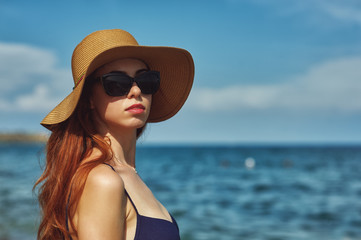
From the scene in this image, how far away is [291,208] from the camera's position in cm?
1652

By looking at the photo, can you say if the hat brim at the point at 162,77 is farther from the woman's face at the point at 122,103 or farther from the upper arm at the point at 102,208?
the upper arm at the point at 102,208

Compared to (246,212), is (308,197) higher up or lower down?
higher up

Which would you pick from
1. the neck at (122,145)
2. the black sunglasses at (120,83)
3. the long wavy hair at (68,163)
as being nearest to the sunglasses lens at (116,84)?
the black sunglasses at (120,83)

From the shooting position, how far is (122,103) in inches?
89.6

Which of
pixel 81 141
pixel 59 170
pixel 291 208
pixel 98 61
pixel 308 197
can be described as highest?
pixel 308 197

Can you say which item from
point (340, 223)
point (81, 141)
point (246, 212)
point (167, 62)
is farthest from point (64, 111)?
point (246, 212)

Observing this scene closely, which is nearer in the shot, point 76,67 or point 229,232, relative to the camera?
point 76,67

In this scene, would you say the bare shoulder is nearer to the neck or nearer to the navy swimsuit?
the navy swimsuit

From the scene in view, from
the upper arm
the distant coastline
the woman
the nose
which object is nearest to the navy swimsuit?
the woman

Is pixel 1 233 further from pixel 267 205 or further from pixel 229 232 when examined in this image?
pixel 267 205

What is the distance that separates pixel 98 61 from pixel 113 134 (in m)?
0.45

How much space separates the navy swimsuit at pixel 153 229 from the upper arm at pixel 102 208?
0.38ft

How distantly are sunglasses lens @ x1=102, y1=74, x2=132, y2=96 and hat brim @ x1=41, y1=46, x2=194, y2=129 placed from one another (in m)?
0.10

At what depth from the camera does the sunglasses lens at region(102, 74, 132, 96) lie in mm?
2209
